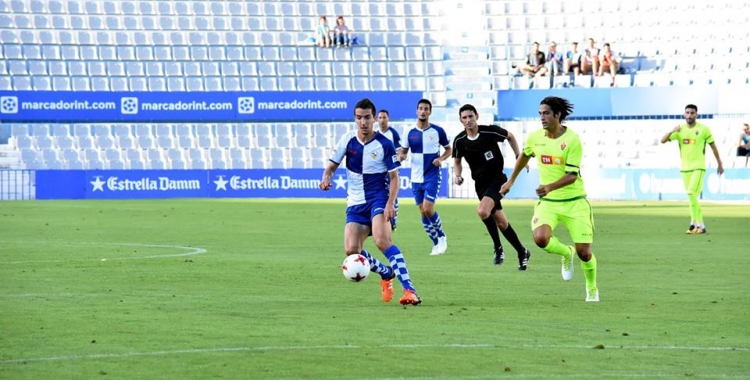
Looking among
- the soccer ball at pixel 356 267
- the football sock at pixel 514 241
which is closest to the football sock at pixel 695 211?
the football sock at pixel 514 241

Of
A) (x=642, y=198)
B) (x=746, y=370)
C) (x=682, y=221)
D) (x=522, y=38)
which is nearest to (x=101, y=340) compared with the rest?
(x=746, y=370)

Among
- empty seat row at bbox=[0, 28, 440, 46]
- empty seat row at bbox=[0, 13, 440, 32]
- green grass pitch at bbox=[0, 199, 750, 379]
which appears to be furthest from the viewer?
empty seat row at bbox=[0, 13, 440, 32]

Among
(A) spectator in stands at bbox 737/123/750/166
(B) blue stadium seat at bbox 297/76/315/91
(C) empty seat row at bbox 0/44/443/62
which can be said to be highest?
(C) empty seat row at bbox 0/44/443/62

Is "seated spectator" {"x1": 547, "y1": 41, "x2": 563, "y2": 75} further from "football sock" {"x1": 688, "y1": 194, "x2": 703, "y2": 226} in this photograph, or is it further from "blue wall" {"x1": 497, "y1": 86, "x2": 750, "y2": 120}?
"football sock" {"x1": 688, "y1": 194, "x2": 703, "y2": 226}

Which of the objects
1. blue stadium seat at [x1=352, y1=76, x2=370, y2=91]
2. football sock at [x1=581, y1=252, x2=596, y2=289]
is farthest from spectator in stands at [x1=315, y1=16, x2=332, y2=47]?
football sock at [x1=581, y1=252, x2=596, y2=289]

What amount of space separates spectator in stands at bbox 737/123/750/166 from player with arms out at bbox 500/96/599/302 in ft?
85.8

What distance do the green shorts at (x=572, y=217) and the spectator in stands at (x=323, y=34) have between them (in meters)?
32.6

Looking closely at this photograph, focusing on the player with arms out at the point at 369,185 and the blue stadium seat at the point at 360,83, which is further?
the blue stadium seat at the point at 360,83

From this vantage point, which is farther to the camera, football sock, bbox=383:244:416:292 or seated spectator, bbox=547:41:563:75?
seated spectator, bbox=547:41:563:75

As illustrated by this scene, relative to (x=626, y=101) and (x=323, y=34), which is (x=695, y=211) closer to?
(x=626, y=101)

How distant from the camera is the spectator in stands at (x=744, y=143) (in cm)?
3772

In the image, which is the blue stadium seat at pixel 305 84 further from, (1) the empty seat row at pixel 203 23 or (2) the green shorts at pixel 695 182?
(2) the green shorts at pixel 695 182

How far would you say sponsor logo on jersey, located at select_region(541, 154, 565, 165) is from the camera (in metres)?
12.8

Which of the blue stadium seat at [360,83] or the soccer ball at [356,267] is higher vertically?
the blue stadium seat at [360,83]
